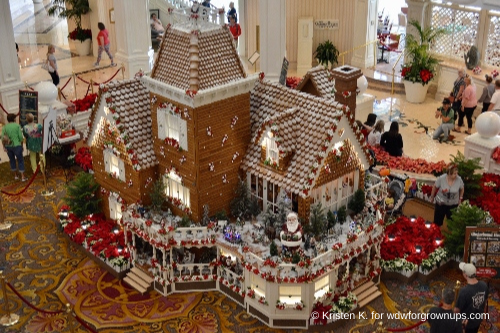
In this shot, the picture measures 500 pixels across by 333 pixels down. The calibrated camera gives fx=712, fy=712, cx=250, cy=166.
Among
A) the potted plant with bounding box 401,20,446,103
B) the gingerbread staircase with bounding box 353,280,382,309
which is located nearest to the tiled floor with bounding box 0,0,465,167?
the potted plant with bounding box 401,20,446,103

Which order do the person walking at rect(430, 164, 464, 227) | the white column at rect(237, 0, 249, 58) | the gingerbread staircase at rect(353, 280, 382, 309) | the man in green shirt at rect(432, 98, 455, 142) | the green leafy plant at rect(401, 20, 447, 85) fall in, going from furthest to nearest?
the white column at rect(237, 0, 249, 58) → the green leafy plant at rect(401, 20, 447, 85) → the man in green shirt at rect(432, 98, 455, 142) → the person walking at rect(430, 164, 464, 227) → the gingerbread staircase at rect(353, 280, 382, 309)

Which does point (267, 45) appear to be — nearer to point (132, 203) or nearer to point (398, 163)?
point (398, 163)

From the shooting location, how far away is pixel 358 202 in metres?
13.2

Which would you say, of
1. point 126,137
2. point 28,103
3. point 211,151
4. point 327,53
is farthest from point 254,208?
point 327,53

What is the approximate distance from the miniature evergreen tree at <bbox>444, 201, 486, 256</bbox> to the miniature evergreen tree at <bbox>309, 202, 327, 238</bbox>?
8.66ft

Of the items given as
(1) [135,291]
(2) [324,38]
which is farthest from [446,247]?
(2) [324,38]

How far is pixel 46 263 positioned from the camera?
14070 mm

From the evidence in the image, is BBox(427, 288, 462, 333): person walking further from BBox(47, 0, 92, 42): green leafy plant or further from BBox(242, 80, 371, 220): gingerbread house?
BBox(47, 0, 92, 42): green leafy plant

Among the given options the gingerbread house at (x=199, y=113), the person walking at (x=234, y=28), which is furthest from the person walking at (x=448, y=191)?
the person walking at (x=234, y=28)

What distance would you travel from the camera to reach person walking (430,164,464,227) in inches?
549

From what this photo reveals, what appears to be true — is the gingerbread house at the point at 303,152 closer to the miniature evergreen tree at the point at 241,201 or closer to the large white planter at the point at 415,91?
the miniature evergreen tree at the point at 241,201

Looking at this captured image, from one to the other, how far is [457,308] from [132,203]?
6358mm

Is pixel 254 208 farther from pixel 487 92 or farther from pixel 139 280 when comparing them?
pixel 487 92

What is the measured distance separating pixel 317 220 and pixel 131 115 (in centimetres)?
402
